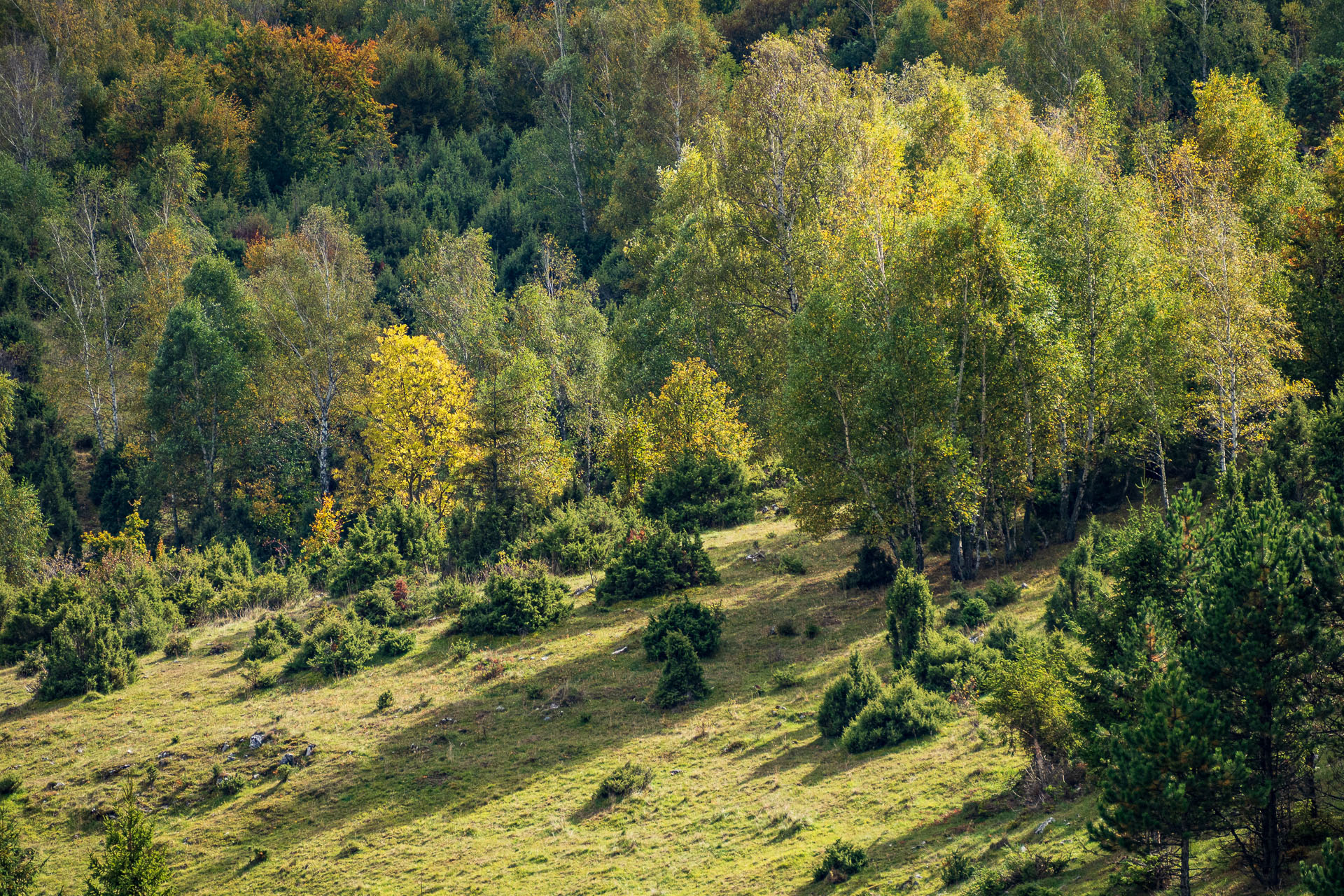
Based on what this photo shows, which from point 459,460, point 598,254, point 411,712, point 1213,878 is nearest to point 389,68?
point 598,254

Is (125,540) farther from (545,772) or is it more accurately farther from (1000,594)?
(1000,594)

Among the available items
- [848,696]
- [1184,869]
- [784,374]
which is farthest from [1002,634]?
[784,374]

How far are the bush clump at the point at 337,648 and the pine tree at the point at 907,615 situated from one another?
16228 mm

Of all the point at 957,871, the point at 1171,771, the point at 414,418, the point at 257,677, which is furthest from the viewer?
the point at 414,418

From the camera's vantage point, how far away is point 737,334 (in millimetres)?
48719

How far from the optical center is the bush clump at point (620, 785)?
2362 cm

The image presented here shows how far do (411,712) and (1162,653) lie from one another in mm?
20211

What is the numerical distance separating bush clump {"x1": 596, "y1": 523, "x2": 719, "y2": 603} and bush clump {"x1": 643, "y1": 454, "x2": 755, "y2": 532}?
666 centimetres

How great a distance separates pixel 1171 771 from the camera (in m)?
13.4

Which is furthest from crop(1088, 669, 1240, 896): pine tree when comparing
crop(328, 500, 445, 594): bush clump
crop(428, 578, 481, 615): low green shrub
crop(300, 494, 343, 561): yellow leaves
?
crop(300, 494, 343, 561): yellow leaves

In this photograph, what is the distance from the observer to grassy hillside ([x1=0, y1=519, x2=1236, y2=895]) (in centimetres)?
1983

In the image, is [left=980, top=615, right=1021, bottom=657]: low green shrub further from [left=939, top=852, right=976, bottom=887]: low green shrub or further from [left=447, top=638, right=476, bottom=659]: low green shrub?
[left=447, top=638, right=476, bottom=659]: low green shrub

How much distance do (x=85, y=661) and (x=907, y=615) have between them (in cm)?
2495

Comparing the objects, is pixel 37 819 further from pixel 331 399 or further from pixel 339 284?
pixel 339 284
